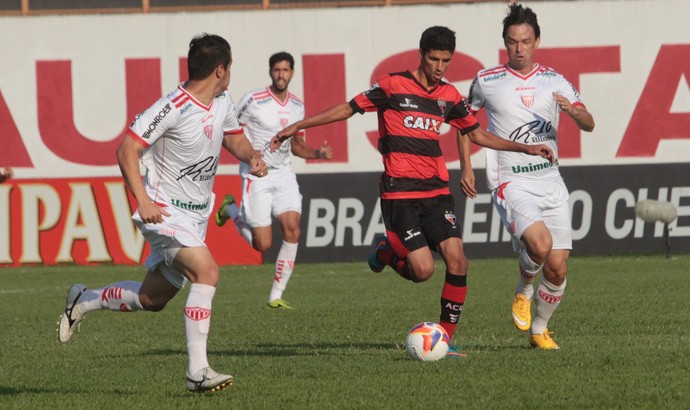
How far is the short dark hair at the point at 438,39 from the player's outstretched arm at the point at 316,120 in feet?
2.54

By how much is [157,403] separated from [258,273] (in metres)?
13.1

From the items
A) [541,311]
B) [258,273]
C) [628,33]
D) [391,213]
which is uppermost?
[628,33]

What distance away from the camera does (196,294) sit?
7.95 metres

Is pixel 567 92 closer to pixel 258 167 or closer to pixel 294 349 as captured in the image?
pixel 294 349

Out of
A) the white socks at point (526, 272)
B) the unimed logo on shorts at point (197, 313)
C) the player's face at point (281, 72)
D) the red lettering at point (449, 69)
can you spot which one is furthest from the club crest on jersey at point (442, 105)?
the red lettering at point (449, 69)

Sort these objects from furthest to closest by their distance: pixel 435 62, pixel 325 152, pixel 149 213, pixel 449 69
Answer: pixel 449 69
pixel 325 152
pixel 435 62
pixel 149 213

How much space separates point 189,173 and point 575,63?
15451 mm

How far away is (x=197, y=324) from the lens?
25.7 feet

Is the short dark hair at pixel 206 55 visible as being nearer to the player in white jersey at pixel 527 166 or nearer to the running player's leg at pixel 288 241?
the player in white jersey at pixel 527 166

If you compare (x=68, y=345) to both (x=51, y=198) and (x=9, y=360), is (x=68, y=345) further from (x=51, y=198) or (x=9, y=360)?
(x=51, y=198)

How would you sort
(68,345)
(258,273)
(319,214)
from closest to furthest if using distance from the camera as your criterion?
1. (68,345)
2. (258,273)
3. (319,214)

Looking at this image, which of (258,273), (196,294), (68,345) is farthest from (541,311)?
(258,273)

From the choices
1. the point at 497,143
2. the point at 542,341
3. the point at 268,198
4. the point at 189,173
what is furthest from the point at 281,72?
the point at 189,173

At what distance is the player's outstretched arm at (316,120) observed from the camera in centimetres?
941
